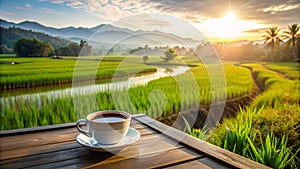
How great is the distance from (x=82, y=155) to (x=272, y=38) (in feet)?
7.02

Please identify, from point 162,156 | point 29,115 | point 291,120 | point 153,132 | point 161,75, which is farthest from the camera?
point 161,75

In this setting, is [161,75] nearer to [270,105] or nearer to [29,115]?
[270,105]

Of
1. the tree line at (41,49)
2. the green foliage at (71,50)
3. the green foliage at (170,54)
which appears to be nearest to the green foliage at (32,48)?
the tree line at (41,49)

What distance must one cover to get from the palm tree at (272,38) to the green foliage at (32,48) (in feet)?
6.80

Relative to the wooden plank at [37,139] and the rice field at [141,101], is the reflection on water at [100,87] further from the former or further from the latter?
the wooden plank at [37,139]

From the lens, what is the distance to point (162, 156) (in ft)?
1.87

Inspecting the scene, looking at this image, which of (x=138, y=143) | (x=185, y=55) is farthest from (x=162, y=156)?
(x=185, y=55)

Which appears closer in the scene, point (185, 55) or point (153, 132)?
point (153, 132)

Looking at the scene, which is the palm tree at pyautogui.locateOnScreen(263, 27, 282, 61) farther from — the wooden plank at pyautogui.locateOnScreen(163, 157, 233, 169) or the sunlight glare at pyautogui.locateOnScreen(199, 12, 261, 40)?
the wooden plank at pyautogui.locateOnScreen(163, 157, 233, 169)

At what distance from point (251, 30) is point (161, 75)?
3.60 ft

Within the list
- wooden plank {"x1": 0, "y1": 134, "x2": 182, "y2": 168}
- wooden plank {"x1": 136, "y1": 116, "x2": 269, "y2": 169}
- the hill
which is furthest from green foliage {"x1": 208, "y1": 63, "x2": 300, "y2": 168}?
the hill

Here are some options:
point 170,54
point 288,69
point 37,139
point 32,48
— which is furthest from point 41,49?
point 288,69

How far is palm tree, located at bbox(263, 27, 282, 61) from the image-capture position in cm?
219

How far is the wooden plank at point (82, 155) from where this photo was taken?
0.53 m
